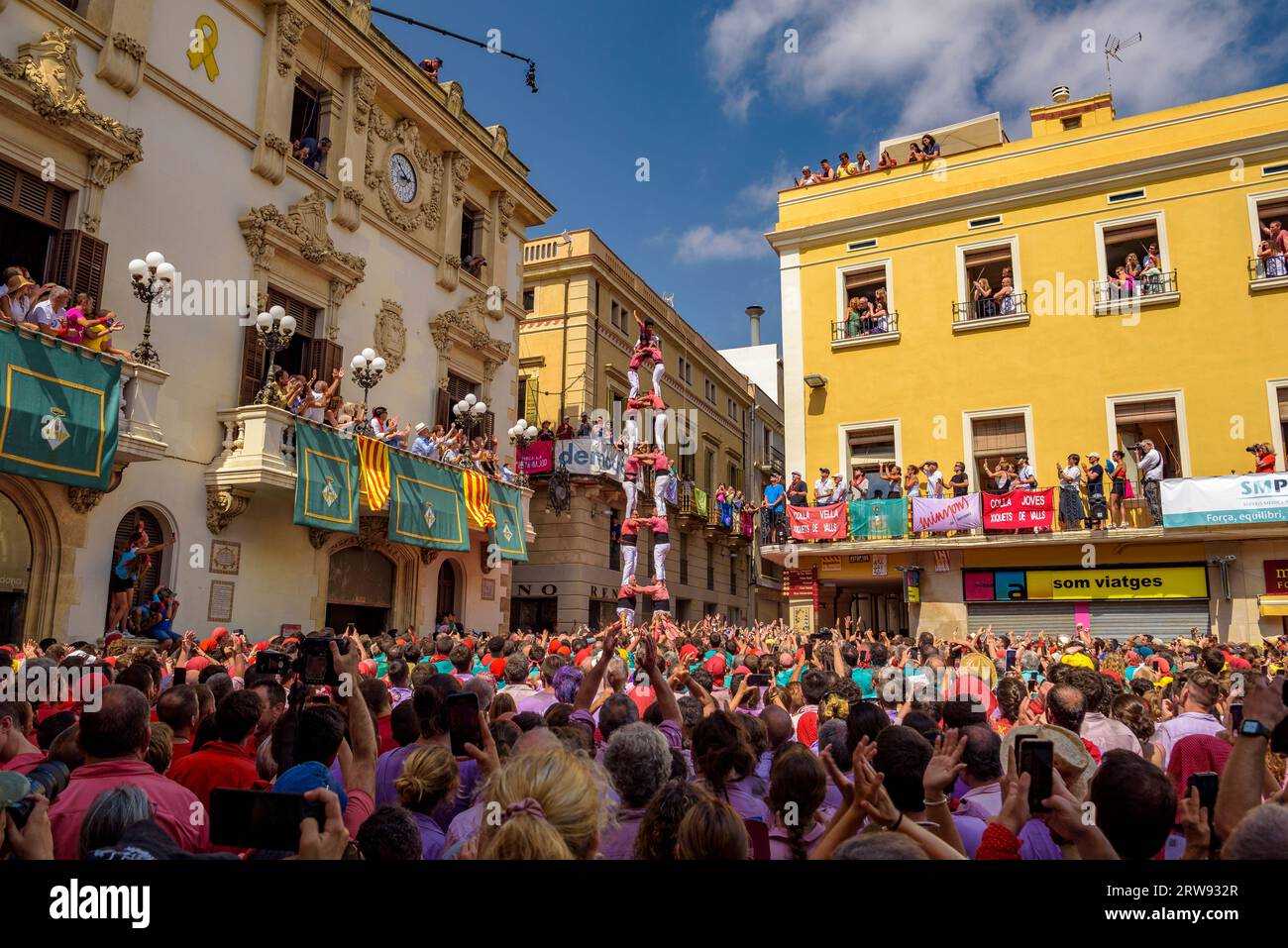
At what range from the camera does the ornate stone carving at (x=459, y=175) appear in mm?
22641

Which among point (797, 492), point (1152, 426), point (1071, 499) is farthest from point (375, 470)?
point (1152, 426)

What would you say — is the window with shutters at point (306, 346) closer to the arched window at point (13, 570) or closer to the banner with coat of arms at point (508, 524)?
the banner with coat of arms at point (508, 524)

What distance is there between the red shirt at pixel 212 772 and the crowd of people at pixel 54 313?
1001 centimetres

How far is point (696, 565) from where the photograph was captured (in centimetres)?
3478

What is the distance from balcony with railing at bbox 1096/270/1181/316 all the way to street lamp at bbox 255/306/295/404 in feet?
57.6

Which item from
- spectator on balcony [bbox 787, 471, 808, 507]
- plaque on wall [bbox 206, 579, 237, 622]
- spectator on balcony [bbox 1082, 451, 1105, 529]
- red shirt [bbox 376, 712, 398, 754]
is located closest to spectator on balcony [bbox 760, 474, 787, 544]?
spectator on balcony [bbox 787, 471, 808, 507]

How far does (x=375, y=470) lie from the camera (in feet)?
57.4

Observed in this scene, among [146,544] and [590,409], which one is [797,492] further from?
[146,544]

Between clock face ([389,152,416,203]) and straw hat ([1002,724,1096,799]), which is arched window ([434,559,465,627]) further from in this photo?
straw hat ([1002,724,1096,799])

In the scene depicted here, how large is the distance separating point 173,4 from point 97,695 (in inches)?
620

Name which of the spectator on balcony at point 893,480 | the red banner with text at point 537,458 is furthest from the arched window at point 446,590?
the spectator on balcony at point 893,480
